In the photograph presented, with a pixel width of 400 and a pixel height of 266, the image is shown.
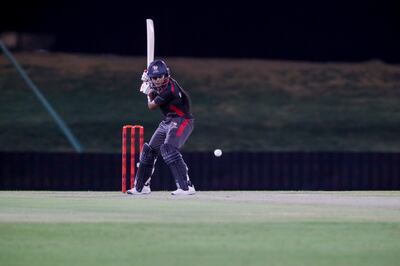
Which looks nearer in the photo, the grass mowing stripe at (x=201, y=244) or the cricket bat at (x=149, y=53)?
the grass mowing stripe at (x=201, y=244)

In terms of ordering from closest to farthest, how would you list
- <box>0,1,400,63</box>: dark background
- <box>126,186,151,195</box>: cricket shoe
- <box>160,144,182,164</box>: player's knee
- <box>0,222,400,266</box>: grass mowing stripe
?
1. <box>0,222,400,266</box>: grass mowing stripe
2. <box>160,144,182,164</box>: player's knee
3. <box>126,186,151,195</box>: cricket shoe
4. <box>0,1,400,63</box>: dark background

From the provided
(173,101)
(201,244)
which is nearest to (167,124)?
(173,101)

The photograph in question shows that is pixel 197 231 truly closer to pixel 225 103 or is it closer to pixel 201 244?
pixel 201 244

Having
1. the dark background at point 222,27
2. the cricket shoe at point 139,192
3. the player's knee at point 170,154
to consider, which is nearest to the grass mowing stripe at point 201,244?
the player's knee at point 170,154

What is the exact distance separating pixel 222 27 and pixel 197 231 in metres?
14.2

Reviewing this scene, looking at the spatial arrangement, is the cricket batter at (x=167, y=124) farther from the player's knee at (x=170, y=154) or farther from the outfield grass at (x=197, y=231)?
the outfield grass at (x=197, y=231)

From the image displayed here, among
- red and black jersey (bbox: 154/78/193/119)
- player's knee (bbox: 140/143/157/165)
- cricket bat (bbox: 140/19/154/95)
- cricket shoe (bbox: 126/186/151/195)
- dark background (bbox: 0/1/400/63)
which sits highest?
dark background (bbox: 0/1/400/63)

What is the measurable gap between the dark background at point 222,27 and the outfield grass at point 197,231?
33.5 ft

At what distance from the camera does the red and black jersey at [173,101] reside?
12234 mm

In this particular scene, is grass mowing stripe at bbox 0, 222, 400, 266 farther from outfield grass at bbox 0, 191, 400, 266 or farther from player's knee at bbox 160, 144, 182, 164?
player's knee at bbox 160, 144, 182, 164

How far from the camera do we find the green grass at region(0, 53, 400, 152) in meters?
20.1

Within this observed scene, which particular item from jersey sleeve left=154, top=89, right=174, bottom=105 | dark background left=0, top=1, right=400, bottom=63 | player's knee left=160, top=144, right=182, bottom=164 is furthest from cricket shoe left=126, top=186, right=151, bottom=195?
dark background left=0, top=1, right=400, bottom=63

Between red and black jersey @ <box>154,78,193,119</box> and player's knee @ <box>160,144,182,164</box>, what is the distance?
0.42 m

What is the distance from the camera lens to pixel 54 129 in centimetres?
2033
